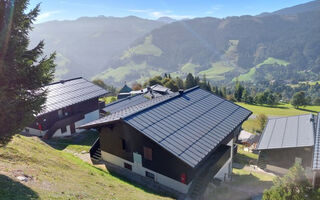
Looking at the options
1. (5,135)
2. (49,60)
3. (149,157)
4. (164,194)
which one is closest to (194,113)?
(149,157)

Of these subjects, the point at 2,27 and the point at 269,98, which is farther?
the point at 269,98

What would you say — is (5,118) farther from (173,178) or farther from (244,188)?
(244,188)

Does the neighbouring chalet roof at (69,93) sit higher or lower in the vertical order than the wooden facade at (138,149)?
higher

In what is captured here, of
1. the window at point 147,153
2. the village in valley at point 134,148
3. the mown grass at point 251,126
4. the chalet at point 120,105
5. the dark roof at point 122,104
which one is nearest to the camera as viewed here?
the village in valley at point 134,148

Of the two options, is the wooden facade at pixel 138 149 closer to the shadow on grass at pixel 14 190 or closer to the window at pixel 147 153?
the window at pixel 147 153

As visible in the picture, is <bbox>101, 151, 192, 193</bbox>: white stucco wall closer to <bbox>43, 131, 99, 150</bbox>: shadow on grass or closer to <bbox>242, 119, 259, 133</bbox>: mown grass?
<bbox>43, 131, 99, 150</bbox>: shadow on grass

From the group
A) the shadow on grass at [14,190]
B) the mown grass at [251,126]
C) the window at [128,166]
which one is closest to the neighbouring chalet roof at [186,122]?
the window at [128,166]
